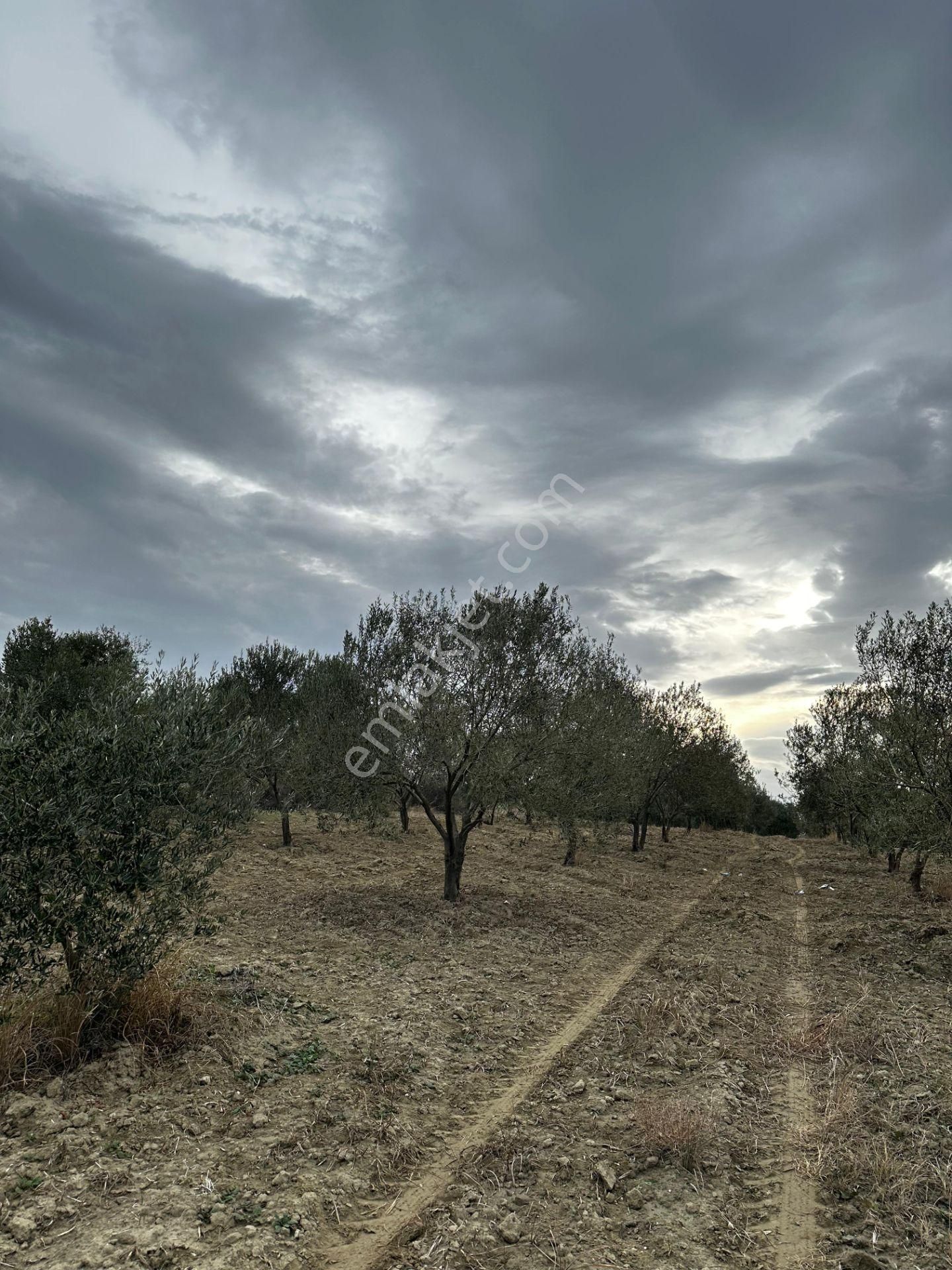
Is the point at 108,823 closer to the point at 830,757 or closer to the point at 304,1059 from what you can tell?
the point at 304,1059

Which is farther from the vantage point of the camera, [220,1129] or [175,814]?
[175,814]

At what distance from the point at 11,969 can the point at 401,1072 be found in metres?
4.75

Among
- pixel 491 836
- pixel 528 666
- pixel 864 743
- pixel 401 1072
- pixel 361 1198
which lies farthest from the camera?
pixel 491 836

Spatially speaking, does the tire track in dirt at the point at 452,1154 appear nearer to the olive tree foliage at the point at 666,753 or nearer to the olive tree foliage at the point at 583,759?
the olive tree foliage at the point at 583,759

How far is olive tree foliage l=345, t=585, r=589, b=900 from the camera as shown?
734 inches

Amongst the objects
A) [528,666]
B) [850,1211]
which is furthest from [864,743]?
[850,1211]

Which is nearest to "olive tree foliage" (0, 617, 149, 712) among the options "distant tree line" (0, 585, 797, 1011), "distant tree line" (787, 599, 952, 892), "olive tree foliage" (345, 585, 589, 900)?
"distant tree line" (0, 585, 797, 1011)

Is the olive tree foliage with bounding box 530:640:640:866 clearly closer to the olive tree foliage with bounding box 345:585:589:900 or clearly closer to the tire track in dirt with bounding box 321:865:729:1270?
the olive tree foliage with bounding box 345:585:589:900

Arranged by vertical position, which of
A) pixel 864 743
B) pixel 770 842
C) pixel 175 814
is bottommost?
pixel 770 842

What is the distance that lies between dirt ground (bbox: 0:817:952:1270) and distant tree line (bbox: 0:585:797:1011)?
153cm

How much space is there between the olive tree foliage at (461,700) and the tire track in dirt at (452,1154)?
7.18 m

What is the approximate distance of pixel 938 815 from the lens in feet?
55.0

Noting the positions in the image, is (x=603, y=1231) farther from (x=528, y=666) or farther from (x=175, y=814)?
(x=528, y=666)

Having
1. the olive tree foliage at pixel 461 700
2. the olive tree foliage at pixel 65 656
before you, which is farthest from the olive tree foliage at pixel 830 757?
the olive tree foliage at pixel 65 656
